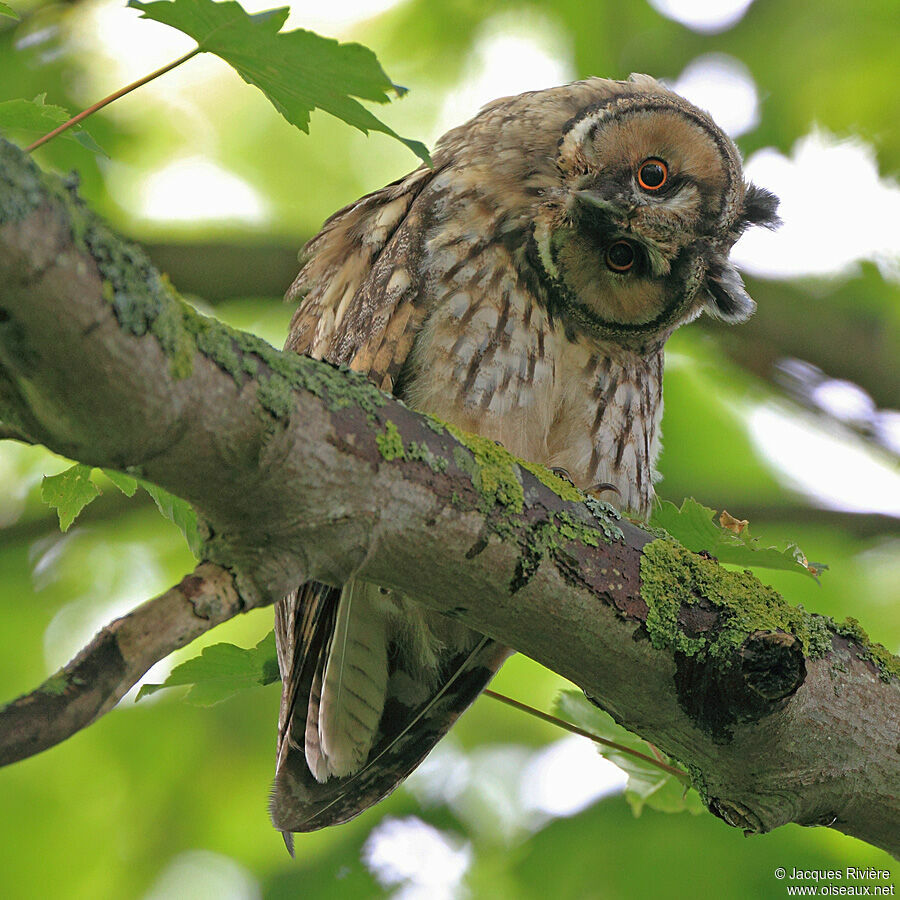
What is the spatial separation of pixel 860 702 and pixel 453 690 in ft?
3.87

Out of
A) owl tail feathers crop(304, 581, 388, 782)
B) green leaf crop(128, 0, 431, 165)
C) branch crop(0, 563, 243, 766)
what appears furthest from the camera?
owl tail feathers crop(304, 581, 388, 782)

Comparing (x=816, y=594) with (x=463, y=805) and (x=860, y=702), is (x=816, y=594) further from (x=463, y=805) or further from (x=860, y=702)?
(x=860, y=702)

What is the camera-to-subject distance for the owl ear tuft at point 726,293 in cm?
301

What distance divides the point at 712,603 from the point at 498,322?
3.40 ft

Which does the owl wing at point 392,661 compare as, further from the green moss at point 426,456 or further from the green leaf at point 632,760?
the green moss at point 426,456

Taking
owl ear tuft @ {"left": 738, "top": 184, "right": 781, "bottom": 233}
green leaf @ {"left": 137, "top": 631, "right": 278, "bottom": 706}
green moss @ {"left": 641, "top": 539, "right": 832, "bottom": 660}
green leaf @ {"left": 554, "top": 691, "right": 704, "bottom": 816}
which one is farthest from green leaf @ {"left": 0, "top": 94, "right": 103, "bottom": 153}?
owl ear tuft @ {"left": 738, "top": 184, "right": 781, "bottom": 233}

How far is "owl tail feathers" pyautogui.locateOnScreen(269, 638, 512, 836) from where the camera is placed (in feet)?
9.29

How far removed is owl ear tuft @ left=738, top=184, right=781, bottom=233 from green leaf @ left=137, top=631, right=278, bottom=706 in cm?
192

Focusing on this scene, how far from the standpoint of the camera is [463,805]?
Result: 16.4 feet

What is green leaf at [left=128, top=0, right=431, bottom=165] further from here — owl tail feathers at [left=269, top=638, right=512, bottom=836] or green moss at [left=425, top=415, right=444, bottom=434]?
owl tail feathers at [left=269, top=638, right=512, bottom=836]

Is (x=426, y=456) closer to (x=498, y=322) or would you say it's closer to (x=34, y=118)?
(x=34, y=118)

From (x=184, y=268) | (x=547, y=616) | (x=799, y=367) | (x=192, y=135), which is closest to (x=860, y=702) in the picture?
(x=547, y=616)

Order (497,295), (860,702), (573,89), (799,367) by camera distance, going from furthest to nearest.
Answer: (799,367), (573,89), (497,295), (860,702)

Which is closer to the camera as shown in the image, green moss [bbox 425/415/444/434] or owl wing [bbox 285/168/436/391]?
green moss [bbox 425/415/444/434]
